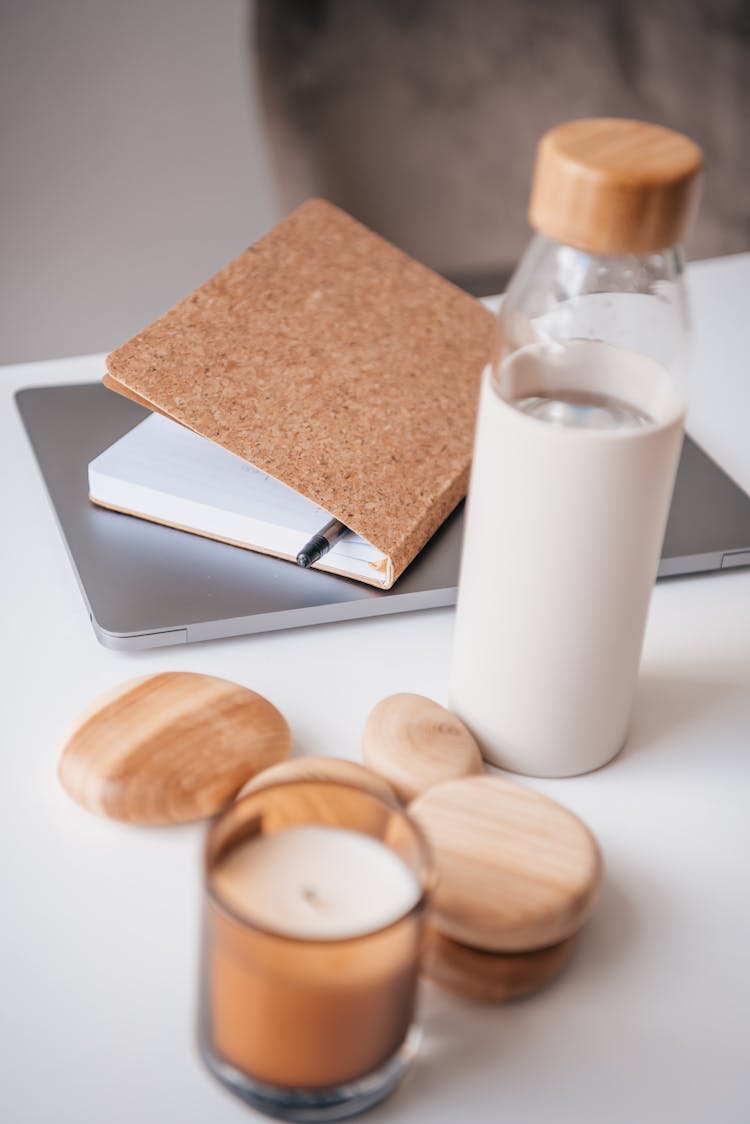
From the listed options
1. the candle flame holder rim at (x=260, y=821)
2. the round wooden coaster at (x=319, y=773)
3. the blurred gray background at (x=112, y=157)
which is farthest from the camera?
the blurred gray background at (x=112, y=157)

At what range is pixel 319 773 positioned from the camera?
537mm

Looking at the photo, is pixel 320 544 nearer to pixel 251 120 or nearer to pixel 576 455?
pixel 576 455

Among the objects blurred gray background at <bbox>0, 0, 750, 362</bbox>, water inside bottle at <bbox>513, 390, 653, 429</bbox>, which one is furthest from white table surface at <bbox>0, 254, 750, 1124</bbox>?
blurred gray background at <bbox>0, 0, 750, 362</bbox>

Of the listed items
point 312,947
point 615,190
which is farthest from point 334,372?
point 312,947

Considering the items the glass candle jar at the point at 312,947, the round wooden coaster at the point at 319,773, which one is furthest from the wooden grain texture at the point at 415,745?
the glass candle jar at the point at 312,947

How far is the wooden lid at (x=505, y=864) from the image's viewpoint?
18.6 inches

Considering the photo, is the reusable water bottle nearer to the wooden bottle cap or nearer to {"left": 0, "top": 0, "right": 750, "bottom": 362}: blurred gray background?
the wooden bottle cap

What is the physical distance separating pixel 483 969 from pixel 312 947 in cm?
12

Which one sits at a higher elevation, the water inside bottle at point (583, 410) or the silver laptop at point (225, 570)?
the water inside bottle at point (583, 410)

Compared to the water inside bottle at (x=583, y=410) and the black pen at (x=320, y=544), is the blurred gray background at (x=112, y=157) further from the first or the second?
the water inside bottle at (x=583, y=410)

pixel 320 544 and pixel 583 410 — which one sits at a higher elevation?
pixel 583 410

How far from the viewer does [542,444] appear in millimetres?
514

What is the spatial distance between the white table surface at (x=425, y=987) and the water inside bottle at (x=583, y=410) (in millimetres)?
183

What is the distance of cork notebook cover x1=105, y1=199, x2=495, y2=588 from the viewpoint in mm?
700
